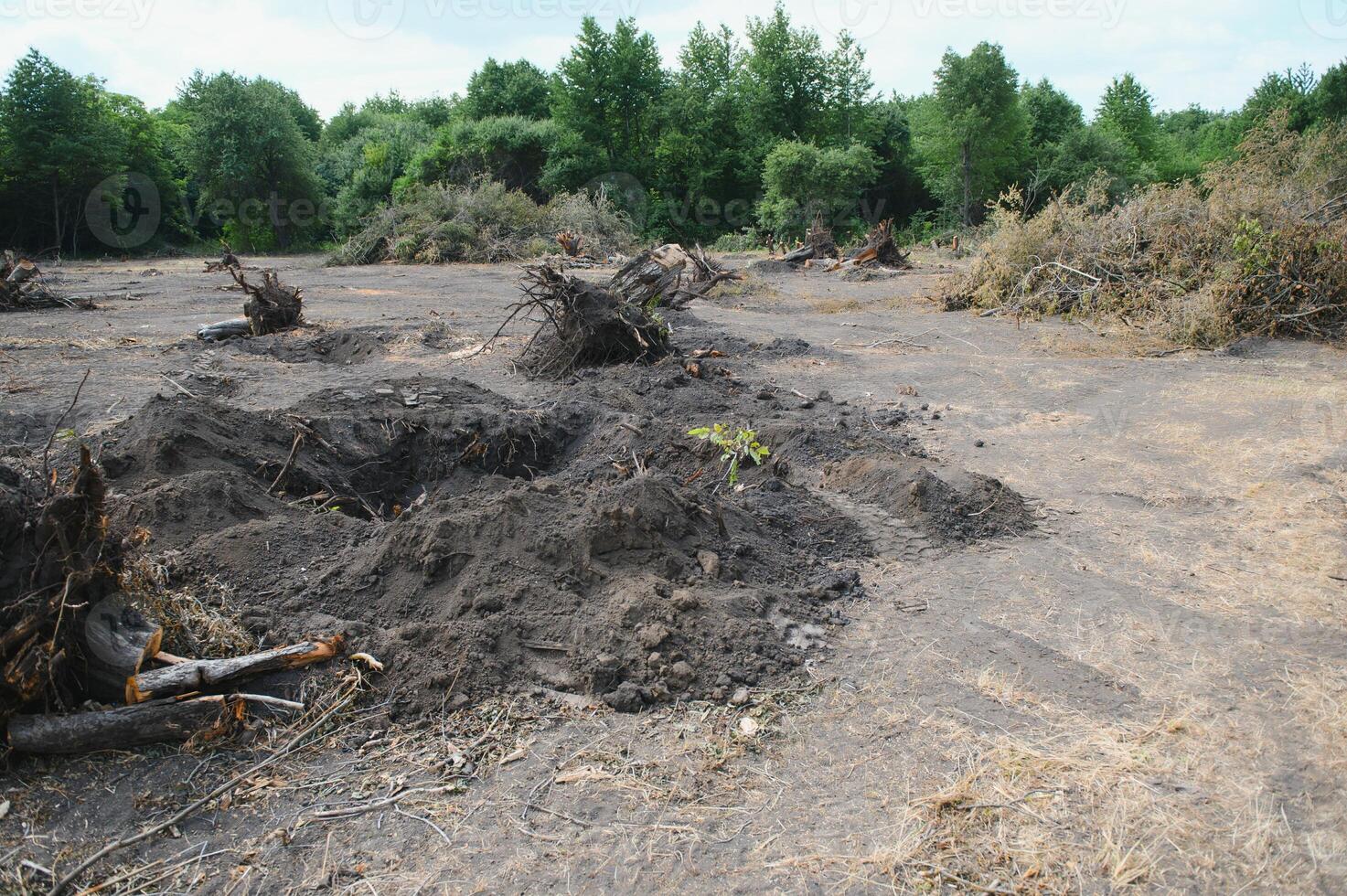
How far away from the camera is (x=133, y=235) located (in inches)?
1168

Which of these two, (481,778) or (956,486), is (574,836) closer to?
(481,778)

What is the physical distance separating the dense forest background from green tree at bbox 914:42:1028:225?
7cm

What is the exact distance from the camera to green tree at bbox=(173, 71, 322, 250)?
29516mm

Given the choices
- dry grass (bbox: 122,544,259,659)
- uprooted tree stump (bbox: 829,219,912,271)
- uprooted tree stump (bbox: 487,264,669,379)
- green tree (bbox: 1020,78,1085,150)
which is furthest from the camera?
green tree (bbox: 1020,78,1085,150)

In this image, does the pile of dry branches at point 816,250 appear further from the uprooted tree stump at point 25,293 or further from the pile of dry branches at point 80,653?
the pile of dry branches at point 80,653

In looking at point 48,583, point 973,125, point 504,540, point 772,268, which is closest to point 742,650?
point 504,540

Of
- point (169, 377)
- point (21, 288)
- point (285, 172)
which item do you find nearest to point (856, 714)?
point (169, 377)

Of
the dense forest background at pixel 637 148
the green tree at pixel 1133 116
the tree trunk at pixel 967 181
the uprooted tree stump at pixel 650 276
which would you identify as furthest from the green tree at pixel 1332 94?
the uprooted tree stump at pixel 650 276

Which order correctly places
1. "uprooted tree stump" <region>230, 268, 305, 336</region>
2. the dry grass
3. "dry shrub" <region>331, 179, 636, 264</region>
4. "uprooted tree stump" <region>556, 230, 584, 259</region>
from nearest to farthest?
the dry grass, "uprooted tree stump" <region>230, 268, 305, 336</region>, "uprooted tree stump" <region>556, 230, 584, 259</region>, "dry shrub" <region>331, 179, 636, 264</region>

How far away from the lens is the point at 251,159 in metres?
29.8

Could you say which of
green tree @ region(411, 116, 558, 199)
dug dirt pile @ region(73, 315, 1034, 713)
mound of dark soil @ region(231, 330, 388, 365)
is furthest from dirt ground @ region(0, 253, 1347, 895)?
green tree @ region(411, 116, 558, 199)

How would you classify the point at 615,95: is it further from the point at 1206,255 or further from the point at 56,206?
the point at 1206,255

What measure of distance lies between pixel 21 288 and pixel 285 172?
19060 mm

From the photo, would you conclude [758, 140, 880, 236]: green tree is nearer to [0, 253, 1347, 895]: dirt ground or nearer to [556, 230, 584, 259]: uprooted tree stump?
[556, 230, 584, 259]: uprooted tree stump
